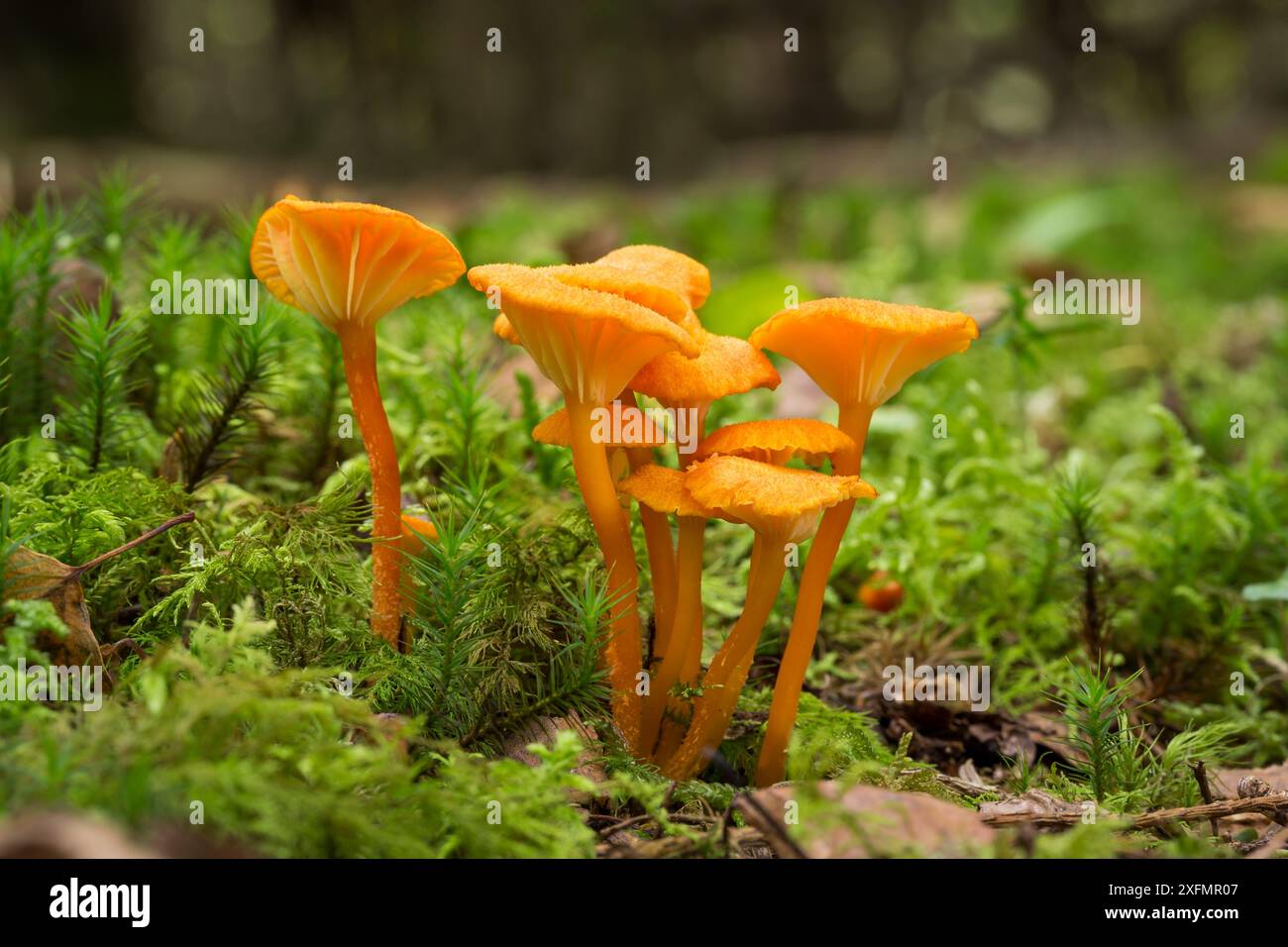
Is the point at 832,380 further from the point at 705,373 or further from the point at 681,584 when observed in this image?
the point at 681,584

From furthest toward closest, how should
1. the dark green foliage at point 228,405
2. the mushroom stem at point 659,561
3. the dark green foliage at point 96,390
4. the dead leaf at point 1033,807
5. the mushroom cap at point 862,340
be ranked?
1. the dark green foliage at point 228,405
2. the dark green foliage at point 96,390
3. the mushroom stem at point 659,561
4. the dead leaf at point 1033,807
5. the mushroom cap at point 862,340

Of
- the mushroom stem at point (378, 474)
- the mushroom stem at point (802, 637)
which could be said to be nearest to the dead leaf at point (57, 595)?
the mushroom stem at point (378, 474)

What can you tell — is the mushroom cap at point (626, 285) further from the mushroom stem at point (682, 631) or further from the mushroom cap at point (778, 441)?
the mushroom stem at point (682, 631)

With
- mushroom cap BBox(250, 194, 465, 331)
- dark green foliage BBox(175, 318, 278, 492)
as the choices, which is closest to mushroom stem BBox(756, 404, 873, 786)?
mushroom cap BBox(250, 194, 465, 331)

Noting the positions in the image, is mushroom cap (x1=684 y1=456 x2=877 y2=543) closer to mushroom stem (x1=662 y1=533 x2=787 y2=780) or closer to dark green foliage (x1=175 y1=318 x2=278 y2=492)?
mushroom stem (x1=662 y1=533 x2=787 y2=780)

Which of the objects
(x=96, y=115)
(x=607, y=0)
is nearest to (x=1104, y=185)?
(x=607, y=0)

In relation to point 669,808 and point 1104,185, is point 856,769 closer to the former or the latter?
point 669,808
